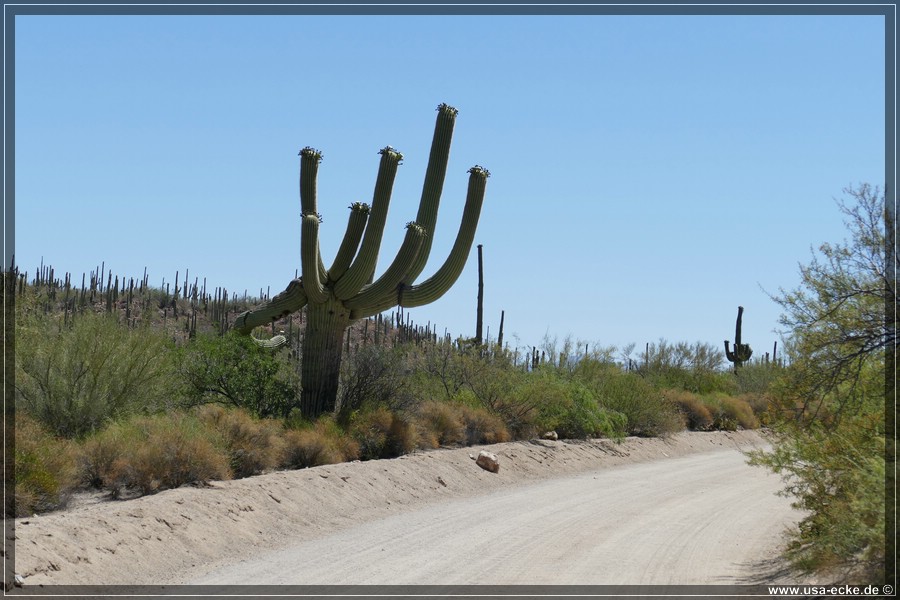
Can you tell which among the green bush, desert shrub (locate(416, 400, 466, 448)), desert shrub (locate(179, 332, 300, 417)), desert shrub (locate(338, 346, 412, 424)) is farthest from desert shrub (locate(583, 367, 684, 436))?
desert shrub (locate(179, 332, 300, 417))

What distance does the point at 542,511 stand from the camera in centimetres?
1602

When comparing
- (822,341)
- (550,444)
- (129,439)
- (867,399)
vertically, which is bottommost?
(550,444)

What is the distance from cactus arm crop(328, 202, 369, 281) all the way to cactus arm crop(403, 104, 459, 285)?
4.51ft

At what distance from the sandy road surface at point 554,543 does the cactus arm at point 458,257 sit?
4974 millimetres

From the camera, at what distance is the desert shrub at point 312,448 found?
58.3 ft

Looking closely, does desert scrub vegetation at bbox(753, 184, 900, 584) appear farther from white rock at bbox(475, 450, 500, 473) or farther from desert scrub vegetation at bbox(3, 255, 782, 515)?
white rock at bbox(475, 450, 500, 473)

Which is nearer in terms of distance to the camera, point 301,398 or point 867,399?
point 867,399

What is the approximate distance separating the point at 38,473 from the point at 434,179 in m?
12.2

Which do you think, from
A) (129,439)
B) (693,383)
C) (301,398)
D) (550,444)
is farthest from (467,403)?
(693,383)

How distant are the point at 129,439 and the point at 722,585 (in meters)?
9.01

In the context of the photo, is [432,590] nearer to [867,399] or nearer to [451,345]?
[867,399]

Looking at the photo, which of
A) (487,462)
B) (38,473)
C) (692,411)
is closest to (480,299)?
(692,411)

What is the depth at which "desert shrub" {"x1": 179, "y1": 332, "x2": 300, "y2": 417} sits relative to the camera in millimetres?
20781

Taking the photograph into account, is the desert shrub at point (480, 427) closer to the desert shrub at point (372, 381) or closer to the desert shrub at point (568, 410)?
the desert shrub at point (568, 410)
